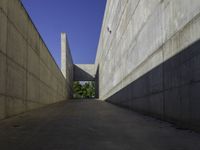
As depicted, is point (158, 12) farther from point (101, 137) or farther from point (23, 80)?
point (23, 80)

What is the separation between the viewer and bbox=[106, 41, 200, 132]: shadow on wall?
4.24 metres

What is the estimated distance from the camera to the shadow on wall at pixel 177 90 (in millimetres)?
4238

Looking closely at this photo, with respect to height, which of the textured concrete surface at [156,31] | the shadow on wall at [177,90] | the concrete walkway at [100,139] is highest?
the textured concrete surface at [156,31]

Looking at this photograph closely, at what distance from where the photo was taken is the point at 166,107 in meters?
5.60

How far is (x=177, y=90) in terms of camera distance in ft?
16.3

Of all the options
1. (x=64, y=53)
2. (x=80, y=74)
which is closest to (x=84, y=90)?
(x=80, y=74)

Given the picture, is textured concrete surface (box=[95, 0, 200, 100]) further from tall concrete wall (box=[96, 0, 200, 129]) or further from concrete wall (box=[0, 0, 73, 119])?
concrete wall (box=[0, 0, 73, 119])

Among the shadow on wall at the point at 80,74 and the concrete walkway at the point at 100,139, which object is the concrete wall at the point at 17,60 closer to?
the concrete walkway at the point at 100,139

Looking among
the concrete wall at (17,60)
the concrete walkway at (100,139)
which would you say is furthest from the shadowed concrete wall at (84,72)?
the concrete walkway at (100,139)

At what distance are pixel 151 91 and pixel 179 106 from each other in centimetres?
197

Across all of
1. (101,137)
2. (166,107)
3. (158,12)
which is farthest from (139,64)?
(101,137)

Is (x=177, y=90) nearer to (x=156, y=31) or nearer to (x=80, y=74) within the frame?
(x=156, y=31)

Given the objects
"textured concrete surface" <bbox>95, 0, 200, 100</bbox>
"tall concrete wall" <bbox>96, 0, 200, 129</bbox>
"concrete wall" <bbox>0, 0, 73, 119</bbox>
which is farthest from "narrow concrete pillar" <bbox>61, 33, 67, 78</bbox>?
"tall concrete wall" <bbox>96, 0, 200, 129</bbox>

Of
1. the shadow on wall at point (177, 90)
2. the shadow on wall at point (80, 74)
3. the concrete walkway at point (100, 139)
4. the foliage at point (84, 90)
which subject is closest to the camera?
the concrete walkway at point (100, 139)
